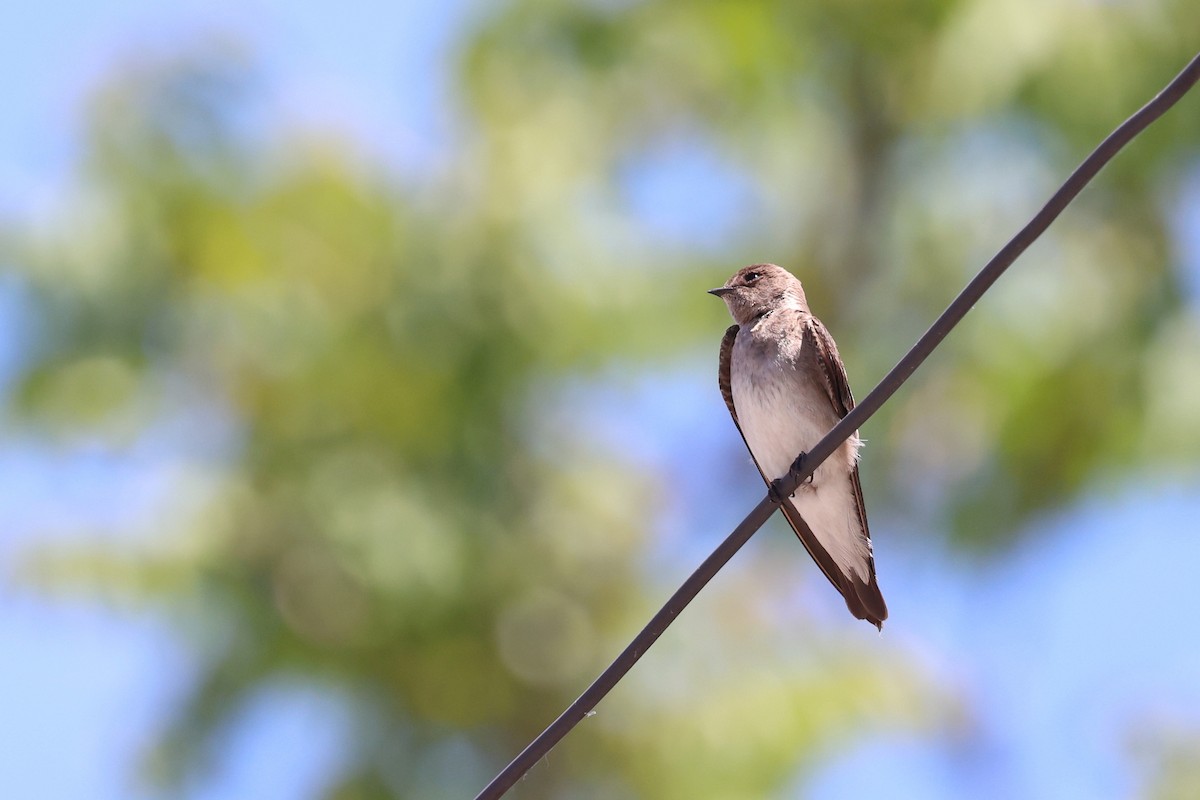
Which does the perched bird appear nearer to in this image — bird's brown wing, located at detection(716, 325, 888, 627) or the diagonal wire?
bird's brown wing, located at detection(716, 325, 888, 627)

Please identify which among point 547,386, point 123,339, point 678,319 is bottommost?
point 123,339

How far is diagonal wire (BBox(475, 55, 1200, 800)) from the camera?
2225 mm

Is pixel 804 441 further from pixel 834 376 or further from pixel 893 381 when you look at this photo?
pixel 893 381

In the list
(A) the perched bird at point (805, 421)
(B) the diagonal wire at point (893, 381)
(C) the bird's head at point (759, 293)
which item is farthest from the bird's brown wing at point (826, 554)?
(B) the diagonal wire at point (893, 381)

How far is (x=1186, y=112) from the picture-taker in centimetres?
909

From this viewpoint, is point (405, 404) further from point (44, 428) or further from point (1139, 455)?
point (1139, 455)

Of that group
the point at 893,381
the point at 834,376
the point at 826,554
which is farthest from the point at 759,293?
the point at 893,381

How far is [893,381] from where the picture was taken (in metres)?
2.66

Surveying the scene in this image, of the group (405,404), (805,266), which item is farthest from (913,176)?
(405,404)

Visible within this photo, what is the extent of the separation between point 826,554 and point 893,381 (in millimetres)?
2246

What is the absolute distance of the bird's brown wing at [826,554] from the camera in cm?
458

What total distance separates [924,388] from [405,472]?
3374mm

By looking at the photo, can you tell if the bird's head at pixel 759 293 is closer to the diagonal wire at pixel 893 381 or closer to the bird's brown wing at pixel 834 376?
the bird's brown wing at pixel 834 376

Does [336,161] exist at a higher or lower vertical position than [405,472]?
higher
